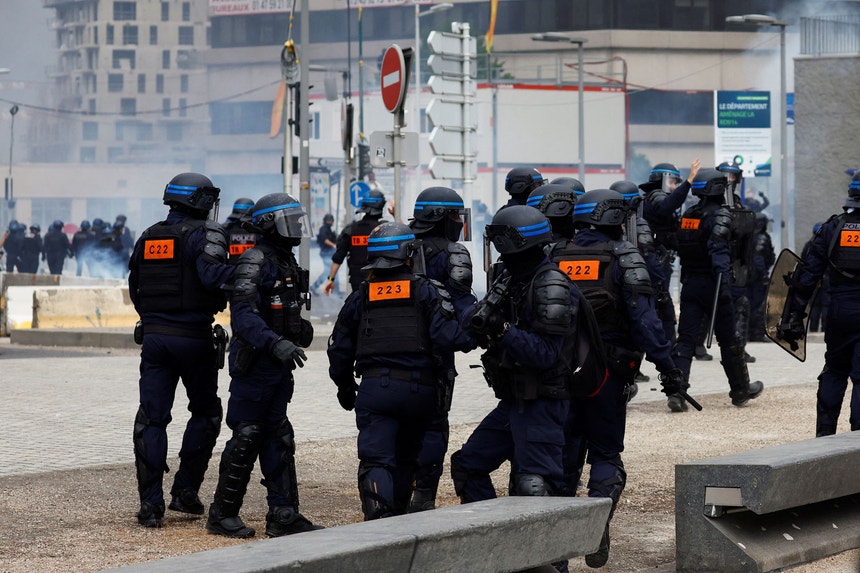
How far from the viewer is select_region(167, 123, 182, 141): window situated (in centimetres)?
8981

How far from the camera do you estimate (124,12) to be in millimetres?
113000

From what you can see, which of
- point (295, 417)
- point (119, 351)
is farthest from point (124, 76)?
point (295, 417)

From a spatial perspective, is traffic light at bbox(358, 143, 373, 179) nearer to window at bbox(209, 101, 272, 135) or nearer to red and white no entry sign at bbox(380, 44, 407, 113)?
red and white no entry sign at bbox(380, 44, 407, 113)

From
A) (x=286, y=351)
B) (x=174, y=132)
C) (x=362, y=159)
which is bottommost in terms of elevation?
(x=286, y=351)

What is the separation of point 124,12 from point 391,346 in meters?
111

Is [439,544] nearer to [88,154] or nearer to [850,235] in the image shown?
[850,235]

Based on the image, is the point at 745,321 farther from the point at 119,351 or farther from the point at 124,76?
the point at 124,76

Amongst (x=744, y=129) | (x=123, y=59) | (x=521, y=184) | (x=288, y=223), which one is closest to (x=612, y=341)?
(x=288, y=223)

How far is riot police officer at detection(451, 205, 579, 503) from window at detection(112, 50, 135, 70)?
10564 cm

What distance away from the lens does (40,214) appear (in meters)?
79.8

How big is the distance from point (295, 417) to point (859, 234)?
4682mm

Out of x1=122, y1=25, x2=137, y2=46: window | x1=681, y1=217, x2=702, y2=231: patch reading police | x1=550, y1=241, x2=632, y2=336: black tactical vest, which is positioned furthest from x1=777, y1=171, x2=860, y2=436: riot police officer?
x1=122, y1=25, x2=137, y2=46: window

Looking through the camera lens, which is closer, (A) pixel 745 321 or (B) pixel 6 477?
(B) pixel 6 477

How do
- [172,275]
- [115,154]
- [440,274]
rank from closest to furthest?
[172,275] < [440,274] < [115,154]
